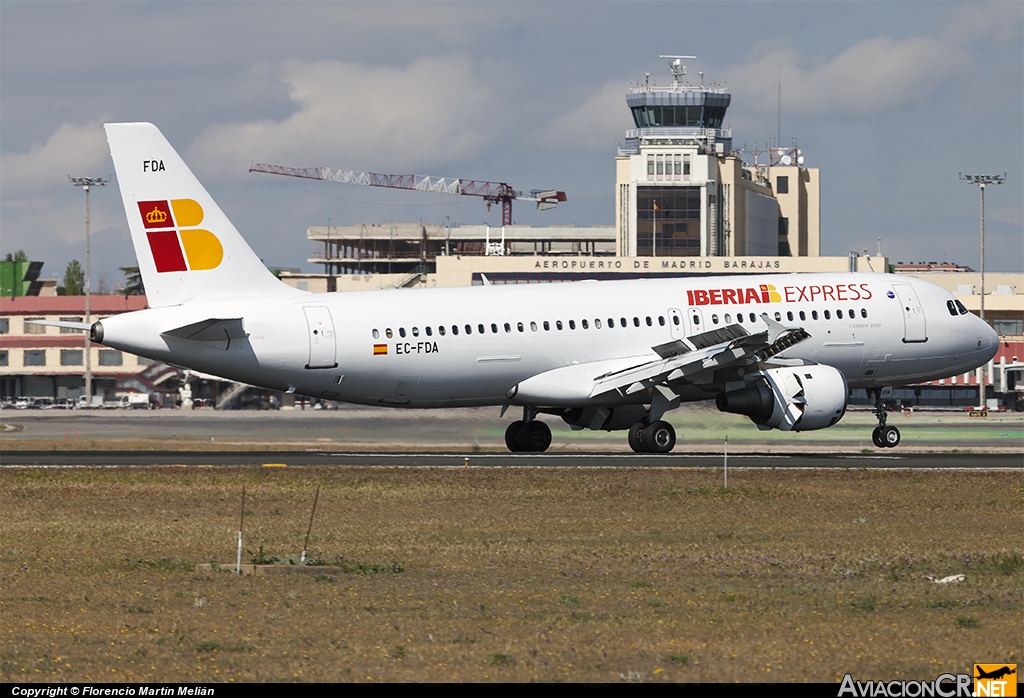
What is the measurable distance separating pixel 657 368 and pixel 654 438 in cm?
260

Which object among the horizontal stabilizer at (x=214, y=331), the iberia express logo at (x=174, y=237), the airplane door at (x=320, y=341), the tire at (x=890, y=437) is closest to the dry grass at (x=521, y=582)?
the horizontal stabilizer at (x=214, y=331)

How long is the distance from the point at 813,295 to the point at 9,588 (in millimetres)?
31805

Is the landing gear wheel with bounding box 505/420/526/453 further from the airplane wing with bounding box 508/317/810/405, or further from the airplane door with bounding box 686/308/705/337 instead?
the airplane door with bounding box 686/308/705/337

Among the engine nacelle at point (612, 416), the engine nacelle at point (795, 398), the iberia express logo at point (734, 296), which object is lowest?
the engine nacelle at point (612, 416)

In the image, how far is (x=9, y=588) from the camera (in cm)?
1975

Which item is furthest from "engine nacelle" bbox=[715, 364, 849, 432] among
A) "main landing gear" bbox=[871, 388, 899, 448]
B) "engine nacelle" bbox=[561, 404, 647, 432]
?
"main landing gear" bbox=[871, 388, 899, 448]

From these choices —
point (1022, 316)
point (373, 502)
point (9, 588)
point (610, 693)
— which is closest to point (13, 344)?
point (1022, 316)

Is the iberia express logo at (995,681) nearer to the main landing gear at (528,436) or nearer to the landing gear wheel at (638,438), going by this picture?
the landing gear wheel at (638,438)

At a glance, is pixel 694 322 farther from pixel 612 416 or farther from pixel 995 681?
pixel 995 681

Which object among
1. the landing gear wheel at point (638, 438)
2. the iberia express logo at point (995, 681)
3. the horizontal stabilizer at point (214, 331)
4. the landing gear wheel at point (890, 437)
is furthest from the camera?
the landing gear wheel at point (890, 437)

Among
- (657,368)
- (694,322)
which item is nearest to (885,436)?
(694,322)

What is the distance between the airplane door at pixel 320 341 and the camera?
41344 mm

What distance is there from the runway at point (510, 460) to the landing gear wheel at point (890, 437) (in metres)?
0.52

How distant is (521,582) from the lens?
20062 millimetres
